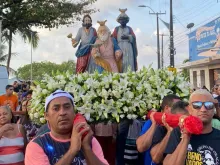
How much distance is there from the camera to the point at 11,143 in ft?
14.3

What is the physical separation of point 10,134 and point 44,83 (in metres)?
0.70

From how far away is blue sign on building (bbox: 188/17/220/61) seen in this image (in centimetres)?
2467

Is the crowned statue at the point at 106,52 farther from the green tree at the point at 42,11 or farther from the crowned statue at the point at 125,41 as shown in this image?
the green tree at the point at 42,11

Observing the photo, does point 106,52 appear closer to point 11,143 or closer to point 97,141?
point 11,143

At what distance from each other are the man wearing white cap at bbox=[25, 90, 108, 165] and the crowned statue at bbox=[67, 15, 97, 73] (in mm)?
3473

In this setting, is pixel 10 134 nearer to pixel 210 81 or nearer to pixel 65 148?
pixel 65 148

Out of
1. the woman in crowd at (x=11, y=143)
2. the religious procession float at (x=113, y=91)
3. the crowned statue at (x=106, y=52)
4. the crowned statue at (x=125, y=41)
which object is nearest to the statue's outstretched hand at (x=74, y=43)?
the crowned statue at (x=106, y=52)

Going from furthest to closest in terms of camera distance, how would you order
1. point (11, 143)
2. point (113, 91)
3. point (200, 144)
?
point (11, 143) < point (113, 91) < point (200, 144)

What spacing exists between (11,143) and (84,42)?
7.68 ft

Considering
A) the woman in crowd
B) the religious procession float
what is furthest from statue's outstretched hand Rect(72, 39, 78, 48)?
the woman in crowd

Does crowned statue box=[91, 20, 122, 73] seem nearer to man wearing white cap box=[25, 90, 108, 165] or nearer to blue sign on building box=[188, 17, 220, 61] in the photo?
man wearing white cap box=[25, 90, 108, 165]

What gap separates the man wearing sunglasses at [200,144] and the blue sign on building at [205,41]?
2180 cm

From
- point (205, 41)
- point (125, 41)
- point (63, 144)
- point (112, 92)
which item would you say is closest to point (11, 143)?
point (112, 92)

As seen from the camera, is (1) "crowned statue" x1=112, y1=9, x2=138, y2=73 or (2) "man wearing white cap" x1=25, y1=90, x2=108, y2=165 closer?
(2) "man wearing white cap" x1=25, y1=90, x2=108, y2=165
